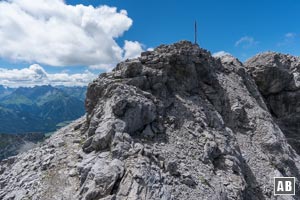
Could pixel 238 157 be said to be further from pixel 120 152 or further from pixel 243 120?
pixel 120 152

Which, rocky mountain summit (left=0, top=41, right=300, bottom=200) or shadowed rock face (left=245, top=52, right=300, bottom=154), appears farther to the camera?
shadowed rock face (left=245, top=52, right=300, bottom=154)

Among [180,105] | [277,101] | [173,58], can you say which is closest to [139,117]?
[180,105]

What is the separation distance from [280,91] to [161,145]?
123 ft

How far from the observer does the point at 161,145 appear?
920 inches

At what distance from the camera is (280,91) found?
50906 millimetres

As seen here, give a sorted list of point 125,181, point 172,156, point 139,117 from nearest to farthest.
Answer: point 125,181
point 172,156
point 139,117

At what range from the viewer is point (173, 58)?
34.8 metres

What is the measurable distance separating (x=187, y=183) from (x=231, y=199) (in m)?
4.61

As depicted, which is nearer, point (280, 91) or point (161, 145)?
point (161, 145)

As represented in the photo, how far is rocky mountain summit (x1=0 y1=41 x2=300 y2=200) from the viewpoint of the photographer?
63.2 ft

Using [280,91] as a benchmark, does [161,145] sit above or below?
below

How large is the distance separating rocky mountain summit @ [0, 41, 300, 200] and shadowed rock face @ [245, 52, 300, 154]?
12.7 m

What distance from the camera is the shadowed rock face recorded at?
1956 inches

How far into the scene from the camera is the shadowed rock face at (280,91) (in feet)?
163
